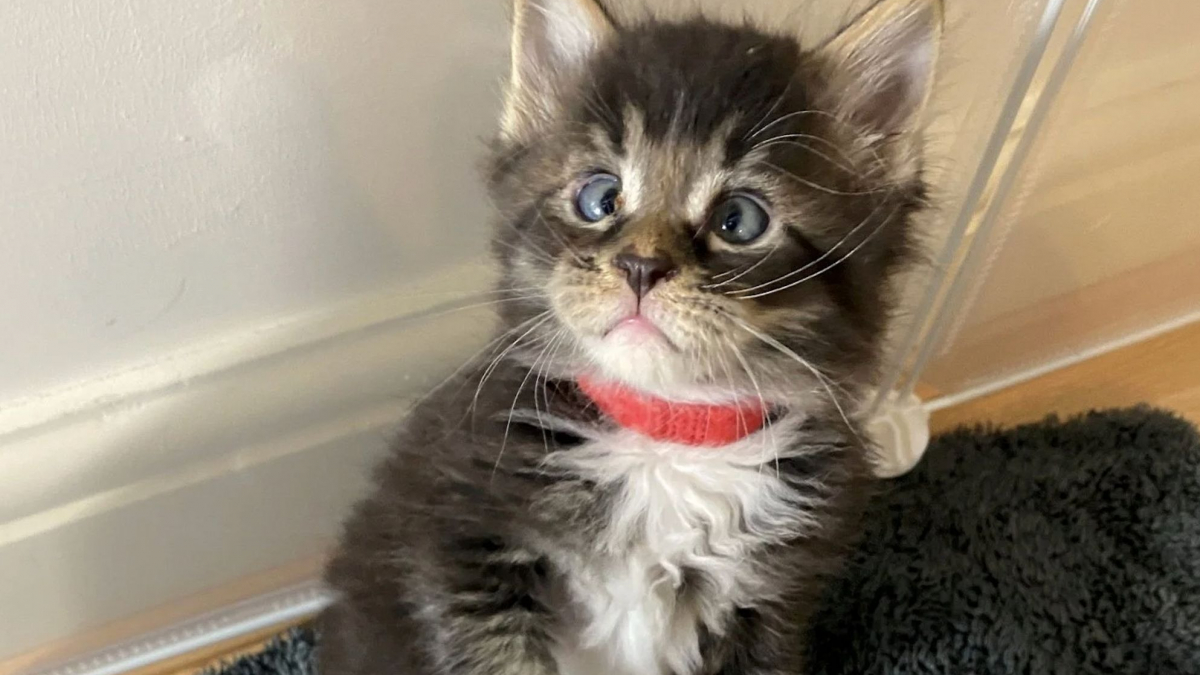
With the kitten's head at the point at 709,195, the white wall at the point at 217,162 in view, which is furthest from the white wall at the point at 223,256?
the kitten's head at the point at 709,195

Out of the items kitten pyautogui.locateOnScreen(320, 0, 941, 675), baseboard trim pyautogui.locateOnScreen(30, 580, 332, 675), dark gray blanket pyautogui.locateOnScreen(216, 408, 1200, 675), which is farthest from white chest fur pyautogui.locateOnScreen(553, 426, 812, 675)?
baseboard trim pyautogui.locateOnScreen(30, 580, 332, 675)

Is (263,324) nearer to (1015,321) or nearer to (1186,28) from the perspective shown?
(1015,321)

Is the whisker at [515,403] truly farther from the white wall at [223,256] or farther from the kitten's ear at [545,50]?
the white wall at [223,256]

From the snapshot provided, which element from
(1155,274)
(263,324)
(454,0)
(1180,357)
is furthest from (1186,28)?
(263,324)

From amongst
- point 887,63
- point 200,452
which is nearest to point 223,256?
point 200,452

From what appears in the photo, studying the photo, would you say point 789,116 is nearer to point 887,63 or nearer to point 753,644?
point 887,63

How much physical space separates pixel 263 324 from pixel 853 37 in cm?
83

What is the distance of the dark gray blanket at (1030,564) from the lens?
1.34m

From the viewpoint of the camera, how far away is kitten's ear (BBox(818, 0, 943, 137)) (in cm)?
93

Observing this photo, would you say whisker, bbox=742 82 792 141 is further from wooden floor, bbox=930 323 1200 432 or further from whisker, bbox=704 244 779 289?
wooden floor, bbox=930 323 1200 432

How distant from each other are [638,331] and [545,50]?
0.33 metres

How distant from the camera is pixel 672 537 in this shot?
3.24 ft

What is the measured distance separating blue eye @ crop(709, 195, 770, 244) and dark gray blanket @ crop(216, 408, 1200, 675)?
0.69m

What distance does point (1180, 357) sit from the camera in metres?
1.72
